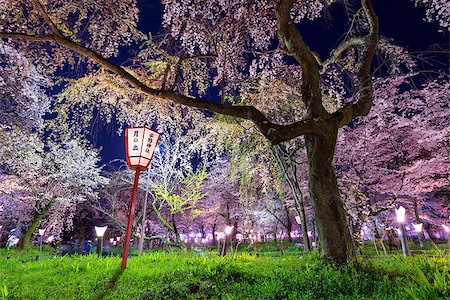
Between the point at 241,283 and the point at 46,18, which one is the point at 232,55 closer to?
the point at 46,18

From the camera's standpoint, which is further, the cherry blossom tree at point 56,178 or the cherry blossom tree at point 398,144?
the cherry blossom tree at point 56,178

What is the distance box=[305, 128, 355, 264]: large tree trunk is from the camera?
17.6 feet

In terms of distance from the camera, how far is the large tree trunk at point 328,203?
535 centimetres

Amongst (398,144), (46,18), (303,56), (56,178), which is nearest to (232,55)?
(303,56)

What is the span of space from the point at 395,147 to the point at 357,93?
13560 mm

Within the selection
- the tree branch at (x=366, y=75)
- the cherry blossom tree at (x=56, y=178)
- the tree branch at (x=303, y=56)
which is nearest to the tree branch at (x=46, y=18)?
the tree branch at (x=303, y=56)

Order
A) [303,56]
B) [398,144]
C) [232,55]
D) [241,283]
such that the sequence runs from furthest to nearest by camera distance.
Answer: [398,144] < [232,55] < [303,56] < [241,283]

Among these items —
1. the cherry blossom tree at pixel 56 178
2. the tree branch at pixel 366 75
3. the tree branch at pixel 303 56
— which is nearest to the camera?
the tree branch at pixel 303 56

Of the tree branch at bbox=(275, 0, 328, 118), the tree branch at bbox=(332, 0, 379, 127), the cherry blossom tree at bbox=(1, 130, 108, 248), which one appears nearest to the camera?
the tree branch at bbox=(275, 0, 328, 118)

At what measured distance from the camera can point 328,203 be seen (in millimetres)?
5477

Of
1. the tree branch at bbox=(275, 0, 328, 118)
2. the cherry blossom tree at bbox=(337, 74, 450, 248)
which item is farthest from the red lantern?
the cherry blossom tree at bbox=(337, 74, 450, 248)

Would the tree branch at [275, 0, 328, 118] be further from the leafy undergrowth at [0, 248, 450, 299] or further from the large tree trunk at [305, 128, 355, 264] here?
the leafy undergrowth at [0, 248, 450, 299]

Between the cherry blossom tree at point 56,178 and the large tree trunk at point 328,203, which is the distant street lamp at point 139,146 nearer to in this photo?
the large tree trunk at point 328,203

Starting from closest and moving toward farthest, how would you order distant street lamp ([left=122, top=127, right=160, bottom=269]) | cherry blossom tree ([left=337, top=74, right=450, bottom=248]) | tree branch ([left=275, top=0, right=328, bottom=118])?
tree branch ([left=275, top=0, right=328, bottom=118]), distant street lamp ([left=122, top=127, right=160, bottom=269]), cherry blossom tree ([left=337, top=74, right=450, bottom=248])
